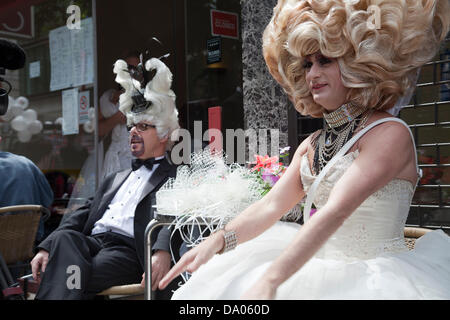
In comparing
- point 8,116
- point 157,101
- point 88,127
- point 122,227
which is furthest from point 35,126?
point 122,227

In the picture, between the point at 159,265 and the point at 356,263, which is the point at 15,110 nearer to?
the point at 159,265

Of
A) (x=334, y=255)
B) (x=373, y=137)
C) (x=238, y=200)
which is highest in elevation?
(x=373, y=137)

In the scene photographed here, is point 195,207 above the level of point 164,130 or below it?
below

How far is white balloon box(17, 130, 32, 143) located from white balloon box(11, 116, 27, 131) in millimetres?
40

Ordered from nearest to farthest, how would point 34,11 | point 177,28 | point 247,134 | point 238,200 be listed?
point 238,200 < point 247,134 < point 177,28 < point 34,11

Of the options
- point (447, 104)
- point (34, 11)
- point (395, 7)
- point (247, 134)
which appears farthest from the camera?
point (34, 11)

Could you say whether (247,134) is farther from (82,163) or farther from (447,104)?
(82,163)

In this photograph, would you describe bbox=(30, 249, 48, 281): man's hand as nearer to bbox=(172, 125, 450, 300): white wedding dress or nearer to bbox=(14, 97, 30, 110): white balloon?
bbox=(172, 125, 450, 300): white wedding dress

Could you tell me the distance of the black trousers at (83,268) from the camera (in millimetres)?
2703

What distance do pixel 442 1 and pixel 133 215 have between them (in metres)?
2.03

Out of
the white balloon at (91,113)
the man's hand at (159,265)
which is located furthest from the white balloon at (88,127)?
the man's hand at (159,265)

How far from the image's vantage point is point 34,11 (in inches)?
189

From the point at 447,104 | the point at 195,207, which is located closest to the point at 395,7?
the point at 195,207

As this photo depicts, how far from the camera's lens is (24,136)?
495 cm
